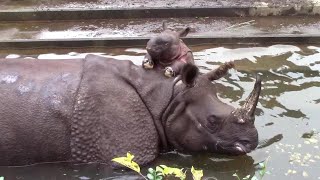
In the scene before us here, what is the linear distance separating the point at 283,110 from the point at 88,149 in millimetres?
2523

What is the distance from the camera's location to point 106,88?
208 inches

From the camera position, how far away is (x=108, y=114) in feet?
→ 17.1

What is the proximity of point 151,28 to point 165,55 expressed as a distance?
3175 mm

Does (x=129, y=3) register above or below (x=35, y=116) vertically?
above

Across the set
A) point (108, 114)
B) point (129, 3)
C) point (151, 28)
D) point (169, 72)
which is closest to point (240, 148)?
point (169, 72)

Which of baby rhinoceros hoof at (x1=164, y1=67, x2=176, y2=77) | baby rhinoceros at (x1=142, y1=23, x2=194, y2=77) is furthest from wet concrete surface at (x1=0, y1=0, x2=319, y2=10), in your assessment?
baby rhinoceros hoof at (x1=164, y1=67, x2=176, y2=77)

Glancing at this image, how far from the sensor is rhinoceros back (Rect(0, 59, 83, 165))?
16.8ft

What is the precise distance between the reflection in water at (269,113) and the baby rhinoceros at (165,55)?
92cm

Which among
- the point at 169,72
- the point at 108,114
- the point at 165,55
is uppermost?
the point at 165,55

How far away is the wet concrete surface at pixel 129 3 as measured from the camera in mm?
9242

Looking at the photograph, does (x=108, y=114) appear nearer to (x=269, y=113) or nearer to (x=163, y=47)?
(x=163, y=47)

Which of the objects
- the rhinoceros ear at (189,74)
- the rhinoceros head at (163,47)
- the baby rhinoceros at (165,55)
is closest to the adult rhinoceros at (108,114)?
the rhinoceros ear at (189,74)

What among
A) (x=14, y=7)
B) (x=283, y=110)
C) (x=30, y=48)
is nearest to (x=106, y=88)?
(x=283, y=110)

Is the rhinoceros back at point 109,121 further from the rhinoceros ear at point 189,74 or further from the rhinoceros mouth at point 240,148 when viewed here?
the rhinoceros mouth at point 240,148
